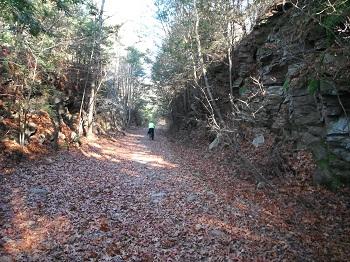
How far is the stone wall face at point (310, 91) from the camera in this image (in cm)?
897

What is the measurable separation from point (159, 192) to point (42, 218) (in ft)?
12.2

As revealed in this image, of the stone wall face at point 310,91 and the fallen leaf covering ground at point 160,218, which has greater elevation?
the stone wall face at point 310,91

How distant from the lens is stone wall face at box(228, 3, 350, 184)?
8.97m

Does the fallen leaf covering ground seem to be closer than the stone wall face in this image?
Yes

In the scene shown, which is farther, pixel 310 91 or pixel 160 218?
pixel 310 91

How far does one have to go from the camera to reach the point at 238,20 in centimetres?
1564

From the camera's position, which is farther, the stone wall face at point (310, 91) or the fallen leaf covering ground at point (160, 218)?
the stone wall face at point (310, 91)

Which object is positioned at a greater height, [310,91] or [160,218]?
[310,91]

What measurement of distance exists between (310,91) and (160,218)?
5.80 meters

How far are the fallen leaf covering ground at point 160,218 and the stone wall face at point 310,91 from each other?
132 cm

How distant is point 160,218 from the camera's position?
8.13 metres

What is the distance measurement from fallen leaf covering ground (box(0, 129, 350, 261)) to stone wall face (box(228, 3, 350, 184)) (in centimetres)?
132

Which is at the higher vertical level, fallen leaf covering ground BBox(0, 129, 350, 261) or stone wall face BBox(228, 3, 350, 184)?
stone wall face BBox(228, 3, 350, 184)

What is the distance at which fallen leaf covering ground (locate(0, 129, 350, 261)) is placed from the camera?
6.50 m
